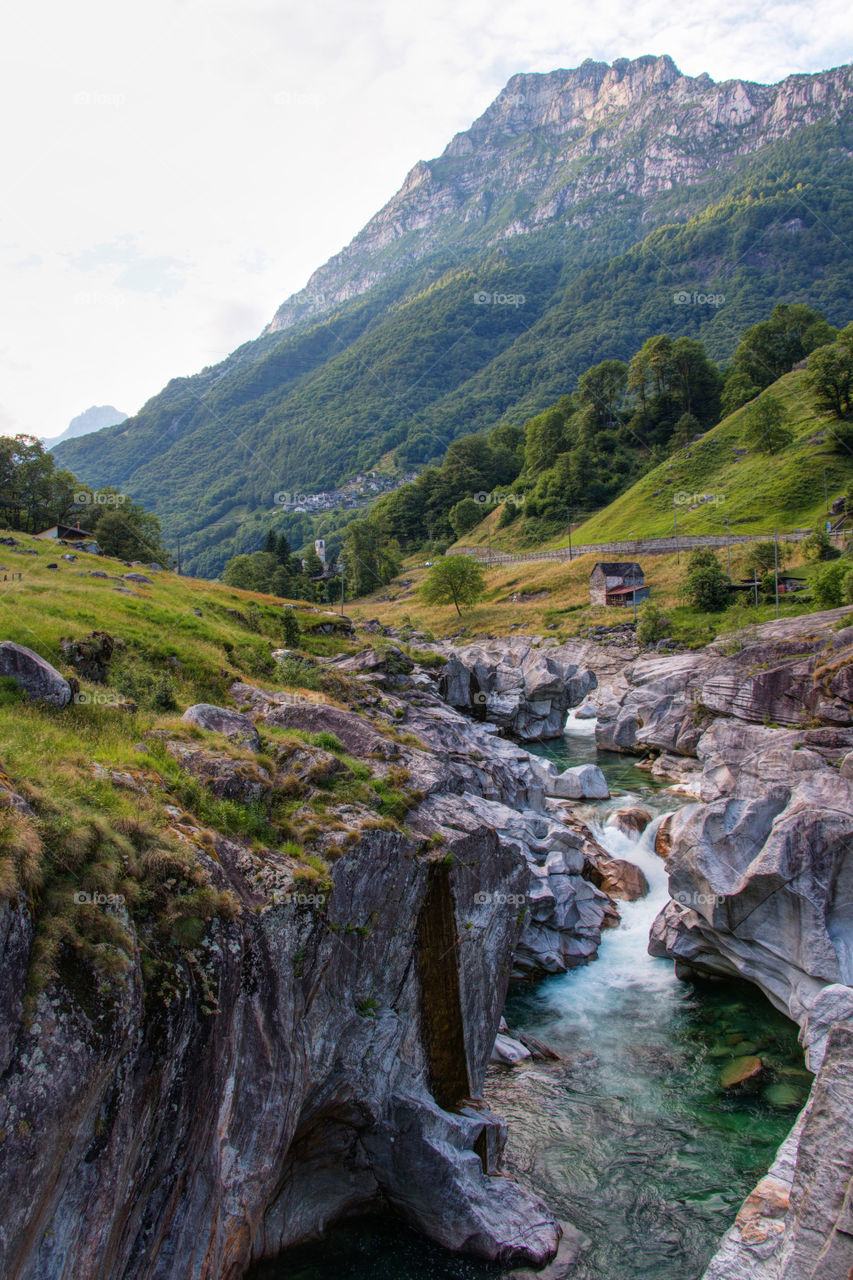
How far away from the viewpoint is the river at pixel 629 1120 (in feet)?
→ 38.8

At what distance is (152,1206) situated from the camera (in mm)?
8602

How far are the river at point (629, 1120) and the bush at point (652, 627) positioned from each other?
164 feet

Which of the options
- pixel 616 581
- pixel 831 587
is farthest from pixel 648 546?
pixel 831 587

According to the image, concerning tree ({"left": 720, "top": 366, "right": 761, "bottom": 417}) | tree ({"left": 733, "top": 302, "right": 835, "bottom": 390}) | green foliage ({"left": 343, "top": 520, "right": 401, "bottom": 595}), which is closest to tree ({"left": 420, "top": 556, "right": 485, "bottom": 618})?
green foliage ({"left": 343, "top": 520, "right": 401, "bottom": 595})

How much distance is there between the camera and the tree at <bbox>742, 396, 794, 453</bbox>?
102m

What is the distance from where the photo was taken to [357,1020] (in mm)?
12523

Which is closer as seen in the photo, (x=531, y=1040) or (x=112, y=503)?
(x=531, y=1040)

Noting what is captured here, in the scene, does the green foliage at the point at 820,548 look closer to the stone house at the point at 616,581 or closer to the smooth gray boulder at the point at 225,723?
the stone house at the point at 616,581

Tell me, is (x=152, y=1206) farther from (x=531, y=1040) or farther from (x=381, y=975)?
(x=531, y=1040)

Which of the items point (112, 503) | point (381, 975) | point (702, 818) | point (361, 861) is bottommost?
point (702, 818)

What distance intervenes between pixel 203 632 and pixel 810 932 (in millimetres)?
24222

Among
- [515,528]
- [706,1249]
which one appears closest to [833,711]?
[706,1249]

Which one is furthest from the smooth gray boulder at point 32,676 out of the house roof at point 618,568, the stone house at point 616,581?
the house roof at point 618,568

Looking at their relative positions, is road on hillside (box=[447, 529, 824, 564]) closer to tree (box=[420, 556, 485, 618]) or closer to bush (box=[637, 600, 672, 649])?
tree (box=[420, 556, 485, 618])
